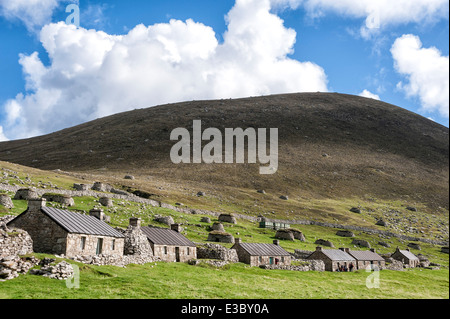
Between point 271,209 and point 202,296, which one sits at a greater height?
point 271,209

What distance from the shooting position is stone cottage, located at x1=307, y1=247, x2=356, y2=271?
58.2m

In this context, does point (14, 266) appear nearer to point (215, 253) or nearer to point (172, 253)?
point (172, 253)

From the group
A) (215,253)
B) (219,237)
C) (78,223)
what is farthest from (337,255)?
(78,223)

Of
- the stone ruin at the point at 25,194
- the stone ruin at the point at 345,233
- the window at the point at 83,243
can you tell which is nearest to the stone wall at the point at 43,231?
the window at the point at 83,243

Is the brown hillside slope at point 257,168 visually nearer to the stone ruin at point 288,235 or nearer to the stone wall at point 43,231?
the stone ruin at point 288,235

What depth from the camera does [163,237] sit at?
44625mm

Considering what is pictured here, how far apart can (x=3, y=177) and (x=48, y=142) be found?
403 ft

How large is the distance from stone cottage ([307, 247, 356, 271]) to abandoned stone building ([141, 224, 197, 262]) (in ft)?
66.7

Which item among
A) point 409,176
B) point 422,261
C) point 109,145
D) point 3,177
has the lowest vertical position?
point 422,261

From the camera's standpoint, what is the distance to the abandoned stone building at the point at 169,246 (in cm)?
4241
